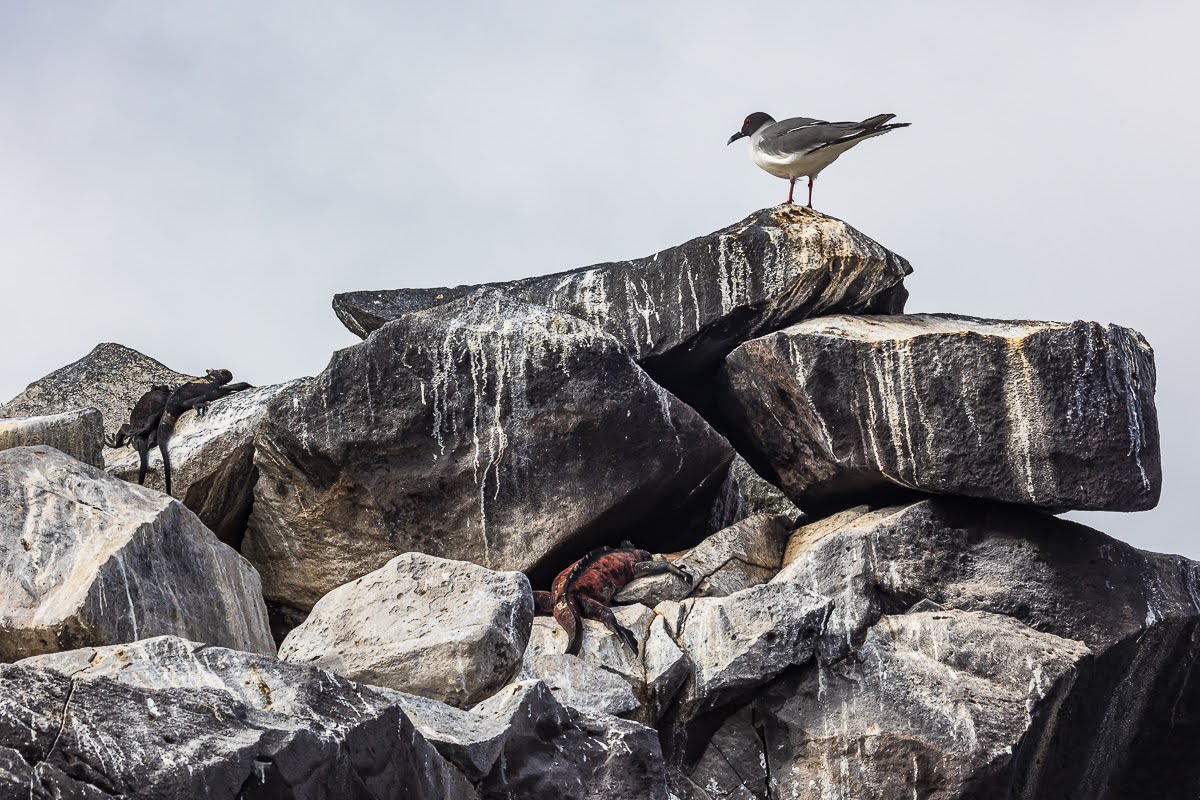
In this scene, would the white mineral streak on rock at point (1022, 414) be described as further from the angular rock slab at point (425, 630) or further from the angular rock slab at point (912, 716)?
the angular rock slab at point (425, 630)

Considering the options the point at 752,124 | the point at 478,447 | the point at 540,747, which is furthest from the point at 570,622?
the point at 752,124

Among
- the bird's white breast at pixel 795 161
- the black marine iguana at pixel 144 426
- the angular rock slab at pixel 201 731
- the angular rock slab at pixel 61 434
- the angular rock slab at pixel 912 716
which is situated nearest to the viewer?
the angular rock slab at pixel 201 731

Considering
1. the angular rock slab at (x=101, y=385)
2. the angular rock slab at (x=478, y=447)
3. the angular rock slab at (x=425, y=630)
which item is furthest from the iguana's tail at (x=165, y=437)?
the angular rock slab at (x=425, y=630)

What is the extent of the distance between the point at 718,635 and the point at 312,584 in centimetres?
328

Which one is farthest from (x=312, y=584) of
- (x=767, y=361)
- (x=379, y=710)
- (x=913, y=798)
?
(x=379, y=710)

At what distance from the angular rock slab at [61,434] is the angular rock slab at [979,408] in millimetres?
4727

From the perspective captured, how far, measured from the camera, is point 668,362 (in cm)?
1111

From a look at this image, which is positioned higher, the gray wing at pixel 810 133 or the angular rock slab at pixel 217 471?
the gray wing at pixel 810 133

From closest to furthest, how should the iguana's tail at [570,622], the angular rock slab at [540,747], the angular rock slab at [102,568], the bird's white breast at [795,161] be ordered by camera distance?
the angular rock slab at [540,747] → the angular rock slab at [102,568] → the iguana's tail at [570,622] → the bird's white breast at [795,161]

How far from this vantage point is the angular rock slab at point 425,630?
6.89 metres

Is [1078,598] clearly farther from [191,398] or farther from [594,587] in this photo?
[191,398]

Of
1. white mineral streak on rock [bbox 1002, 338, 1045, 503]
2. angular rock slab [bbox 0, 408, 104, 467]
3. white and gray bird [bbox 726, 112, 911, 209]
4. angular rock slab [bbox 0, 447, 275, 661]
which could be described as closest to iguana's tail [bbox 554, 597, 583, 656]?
angular rock slab [bbox 0, 447, 275, 661]

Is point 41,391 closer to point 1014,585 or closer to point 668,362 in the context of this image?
point 668,362

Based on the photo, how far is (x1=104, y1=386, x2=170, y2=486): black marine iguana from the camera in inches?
424
